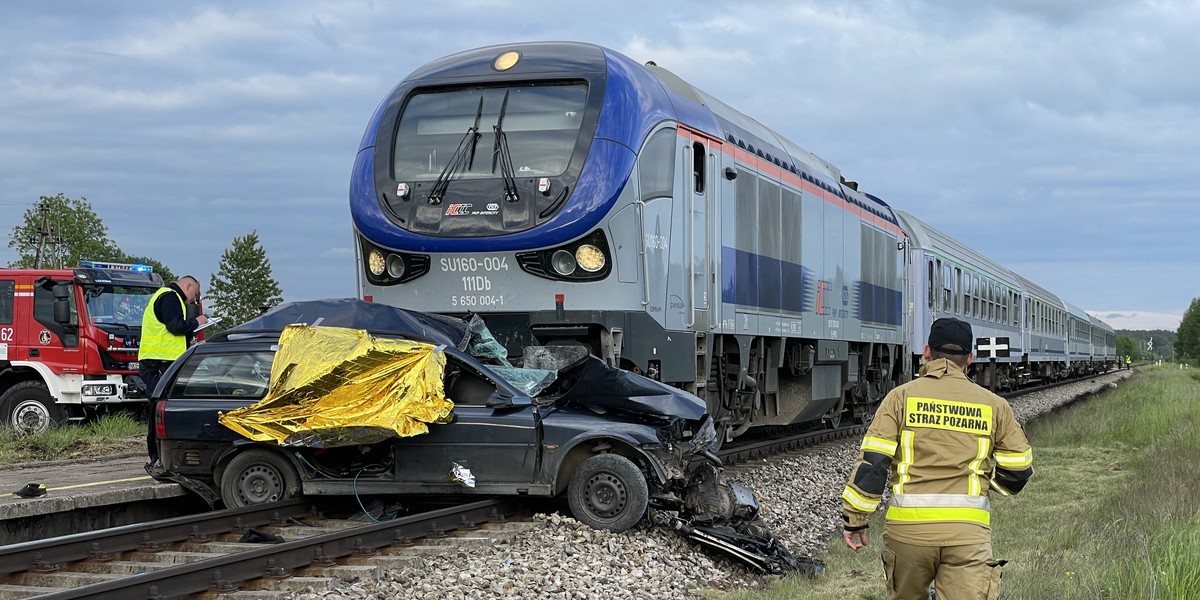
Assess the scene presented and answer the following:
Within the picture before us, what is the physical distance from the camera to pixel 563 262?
10.7 meters

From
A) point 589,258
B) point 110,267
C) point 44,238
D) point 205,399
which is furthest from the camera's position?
point 44,238

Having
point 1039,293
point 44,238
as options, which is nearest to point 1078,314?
point 1039,293

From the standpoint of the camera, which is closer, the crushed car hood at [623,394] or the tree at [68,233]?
the crushed car hood at [623,394]

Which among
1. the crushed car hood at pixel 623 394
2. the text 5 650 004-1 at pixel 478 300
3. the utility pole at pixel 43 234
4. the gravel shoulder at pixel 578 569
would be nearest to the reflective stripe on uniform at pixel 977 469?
the gravel shoulder at pixel 578 569

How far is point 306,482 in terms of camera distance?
9609 millimetres

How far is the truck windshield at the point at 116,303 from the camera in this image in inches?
696

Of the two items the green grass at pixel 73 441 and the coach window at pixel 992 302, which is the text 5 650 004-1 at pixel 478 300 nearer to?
the green grass at pixel 73 441

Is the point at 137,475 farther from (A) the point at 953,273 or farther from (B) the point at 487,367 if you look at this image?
(A) the point at 953,273

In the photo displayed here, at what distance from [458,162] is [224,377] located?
8.58 ft

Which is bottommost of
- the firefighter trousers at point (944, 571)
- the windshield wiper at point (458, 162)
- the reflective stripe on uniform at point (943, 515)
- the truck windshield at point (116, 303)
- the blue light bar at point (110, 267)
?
the firefighter trousers at point (944, 571)

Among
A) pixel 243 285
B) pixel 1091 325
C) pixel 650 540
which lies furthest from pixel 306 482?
pixel 243 285

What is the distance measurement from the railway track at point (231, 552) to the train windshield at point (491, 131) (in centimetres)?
288

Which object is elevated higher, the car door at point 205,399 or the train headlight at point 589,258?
the train headlight at point 589,258

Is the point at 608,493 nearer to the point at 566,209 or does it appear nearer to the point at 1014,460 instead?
the point at 566,209
